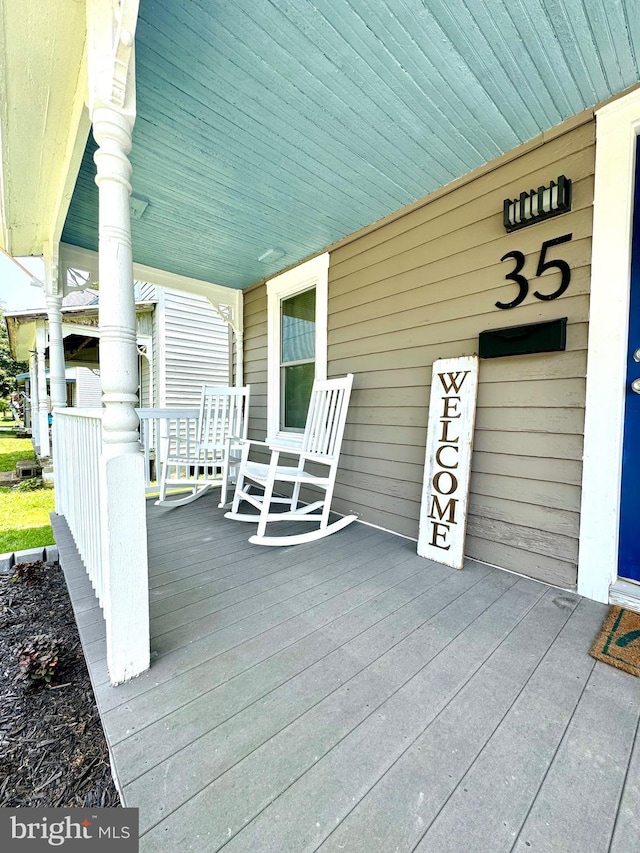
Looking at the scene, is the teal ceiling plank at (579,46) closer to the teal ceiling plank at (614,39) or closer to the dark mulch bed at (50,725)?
the teal ceiling plank at (614,39)

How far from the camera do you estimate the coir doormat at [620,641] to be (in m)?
1.28

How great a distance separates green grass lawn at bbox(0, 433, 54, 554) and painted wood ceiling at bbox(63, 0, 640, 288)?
254 centimetres

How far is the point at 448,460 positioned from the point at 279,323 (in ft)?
8.07

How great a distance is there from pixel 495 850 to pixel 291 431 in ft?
10.3

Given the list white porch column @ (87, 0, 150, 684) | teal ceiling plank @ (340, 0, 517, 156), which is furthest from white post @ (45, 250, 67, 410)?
teal ceiling plank @ (340, 0, 517, 156)

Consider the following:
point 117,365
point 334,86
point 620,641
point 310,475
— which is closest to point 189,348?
point 310,475

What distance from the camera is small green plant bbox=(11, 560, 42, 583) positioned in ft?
7.33

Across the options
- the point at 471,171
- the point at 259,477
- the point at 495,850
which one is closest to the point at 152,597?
the point at 259,477

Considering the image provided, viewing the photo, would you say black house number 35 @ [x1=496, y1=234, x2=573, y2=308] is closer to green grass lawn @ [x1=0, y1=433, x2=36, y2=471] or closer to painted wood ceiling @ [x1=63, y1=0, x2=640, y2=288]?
painted wood ceiling @ [x1=63, y1=0, x2=640, y2=288]

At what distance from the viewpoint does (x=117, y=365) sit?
121 centimetres

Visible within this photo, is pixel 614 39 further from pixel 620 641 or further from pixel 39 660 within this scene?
pixel 39 660

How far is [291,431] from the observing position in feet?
12.2

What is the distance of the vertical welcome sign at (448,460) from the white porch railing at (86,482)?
166 centimetres

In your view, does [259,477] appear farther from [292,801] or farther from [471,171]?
[471,171]
